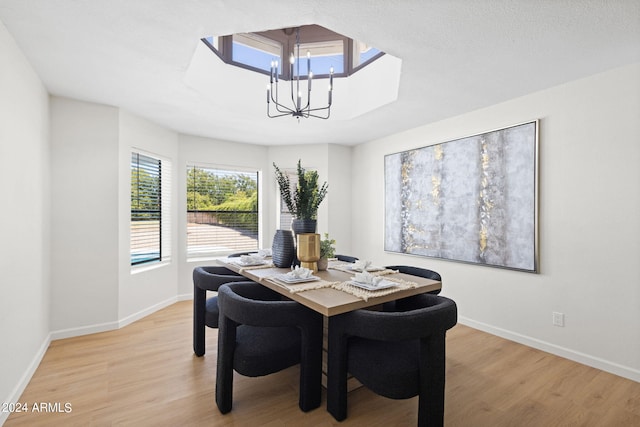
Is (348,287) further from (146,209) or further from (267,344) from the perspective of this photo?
(146,209)

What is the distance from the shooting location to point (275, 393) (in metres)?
2.12

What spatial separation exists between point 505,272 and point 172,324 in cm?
367

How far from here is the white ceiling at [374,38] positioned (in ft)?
5.65

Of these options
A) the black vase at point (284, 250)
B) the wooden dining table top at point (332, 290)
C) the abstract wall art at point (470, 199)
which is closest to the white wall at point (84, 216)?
the wooden dining table top at point (332, 290)

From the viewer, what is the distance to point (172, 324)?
3424 millimetres

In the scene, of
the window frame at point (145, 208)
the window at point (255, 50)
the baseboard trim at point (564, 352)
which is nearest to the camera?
the baseboard trim at point (564, 352)

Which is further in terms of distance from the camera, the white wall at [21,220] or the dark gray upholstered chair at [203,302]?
the dark gray upholstered chair at [203,302]

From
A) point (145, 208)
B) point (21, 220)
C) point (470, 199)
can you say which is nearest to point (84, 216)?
point (145, 208)

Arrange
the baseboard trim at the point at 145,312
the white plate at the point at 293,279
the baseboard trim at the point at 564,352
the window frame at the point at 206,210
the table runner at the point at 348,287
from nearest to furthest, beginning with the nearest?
1. the table runner at the point at 348,287
2. the white plate at the point at 293,279
3. the baseboard trim at the point at 564,352
4. the baseboard trim at the point at 145,312
5. the window frame at the point at 206,210

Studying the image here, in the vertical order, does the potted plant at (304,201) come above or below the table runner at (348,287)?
above

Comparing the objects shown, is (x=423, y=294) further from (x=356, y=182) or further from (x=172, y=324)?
(x=356, y=182)

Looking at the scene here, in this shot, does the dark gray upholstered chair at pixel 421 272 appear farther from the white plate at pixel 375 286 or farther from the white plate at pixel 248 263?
the white plate at pixel 248 263

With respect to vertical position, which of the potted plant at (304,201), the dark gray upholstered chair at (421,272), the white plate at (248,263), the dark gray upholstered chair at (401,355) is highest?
the potted plant at (304,201)

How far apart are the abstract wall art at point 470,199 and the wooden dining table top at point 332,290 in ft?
4.41
